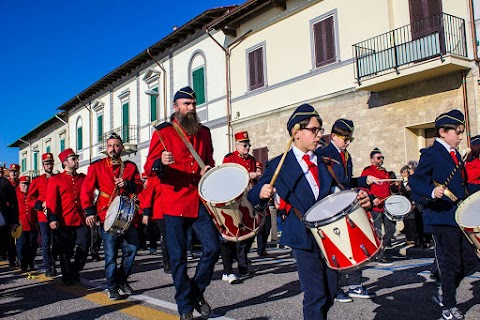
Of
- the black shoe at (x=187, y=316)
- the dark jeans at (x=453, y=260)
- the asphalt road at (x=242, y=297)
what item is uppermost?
the dark jeans at (x=453, y=260)

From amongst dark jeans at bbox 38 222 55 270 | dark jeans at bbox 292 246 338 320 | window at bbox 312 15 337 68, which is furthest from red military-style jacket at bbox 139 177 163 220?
window at bbox 312 15 337 68

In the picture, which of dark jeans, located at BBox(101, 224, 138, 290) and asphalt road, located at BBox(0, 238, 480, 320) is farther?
dark jeans, located at BBox(101, 224, 138, 290)

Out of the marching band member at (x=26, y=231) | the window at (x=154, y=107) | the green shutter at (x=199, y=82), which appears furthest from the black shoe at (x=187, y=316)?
the window at (x=154, y=107)

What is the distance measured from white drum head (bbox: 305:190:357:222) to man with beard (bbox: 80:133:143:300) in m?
3.61

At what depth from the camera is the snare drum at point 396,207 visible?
9.42 metres

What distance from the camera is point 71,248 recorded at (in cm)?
814

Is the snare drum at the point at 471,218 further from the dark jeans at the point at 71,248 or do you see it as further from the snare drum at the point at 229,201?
the dark jeans at the point at 71,248

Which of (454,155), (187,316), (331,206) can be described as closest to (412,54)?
(454,155)

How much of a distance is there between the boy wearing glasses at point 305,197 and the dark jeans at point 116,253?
127 inches

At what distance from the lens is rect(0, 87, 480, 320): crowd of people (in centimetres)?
384

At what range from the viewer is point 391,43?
1507 centimetres

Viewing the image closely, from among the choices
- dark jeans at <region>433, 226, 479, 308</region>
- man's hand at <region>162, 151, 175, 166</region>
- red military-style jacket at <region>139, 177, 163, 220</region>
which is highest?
man's hand at <region>162, 151, 175, 166</region>

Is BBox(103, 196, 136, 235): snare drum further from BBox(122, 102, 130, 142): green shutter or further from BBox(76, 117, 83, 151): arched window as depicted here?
BBox(76, 117, 83, 151): arched window

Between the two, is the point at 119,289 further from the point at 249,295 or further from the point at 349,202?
the point at 349,202
